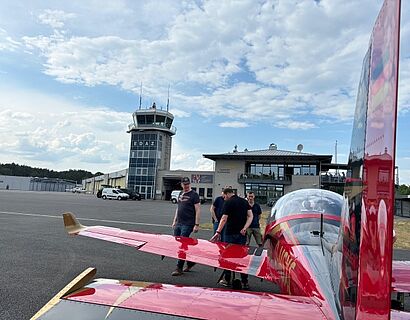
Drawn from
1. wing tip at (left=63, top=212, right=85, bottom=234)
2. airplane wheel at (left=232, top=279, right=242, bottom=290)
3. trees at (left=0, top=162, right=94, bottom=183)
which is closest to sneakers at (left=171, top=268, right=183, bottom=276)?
airplane wheel at (left=232, top=279, right=242, bottom=290)

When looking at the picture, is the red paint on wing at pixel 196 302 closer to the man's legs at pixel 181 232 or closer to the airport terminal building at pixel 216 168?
the man's legs at pixel 181 232

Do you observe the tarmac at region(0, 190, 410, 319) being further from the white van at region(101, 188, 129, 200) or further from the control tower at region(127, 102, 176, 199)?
the control tower at region(127, 102, 176, 199)

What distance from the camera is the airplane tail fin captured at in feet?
4.49

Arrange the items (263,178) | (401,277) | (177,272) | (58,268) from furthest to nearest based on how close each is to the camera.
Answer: (263,178) → (58,268) → (177,272) → (401,277)

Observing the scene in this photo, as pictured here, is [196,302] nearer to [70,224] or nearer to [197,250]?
[197,250]

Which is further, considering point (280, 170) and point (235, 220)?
point (280, 170)

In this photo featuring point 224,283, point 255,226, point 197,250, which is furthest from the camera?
point 255,226

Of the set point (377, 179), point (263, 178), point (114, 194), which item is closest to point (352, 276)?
point (377, 179)

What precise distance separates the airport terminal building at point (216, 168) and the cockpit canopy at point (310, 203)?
113 feet

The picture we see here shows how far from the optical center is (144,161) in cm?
5925

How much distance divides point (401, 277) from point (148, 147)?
57999mm

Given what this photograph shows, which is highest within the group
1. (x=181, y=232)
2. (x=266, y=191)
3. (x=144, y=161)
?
(x=144, y=161)

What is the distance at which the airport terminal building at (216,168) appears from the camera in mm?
47125

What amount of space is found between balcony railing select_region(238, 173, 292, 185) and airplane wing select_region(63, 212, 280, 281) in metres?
42.9
